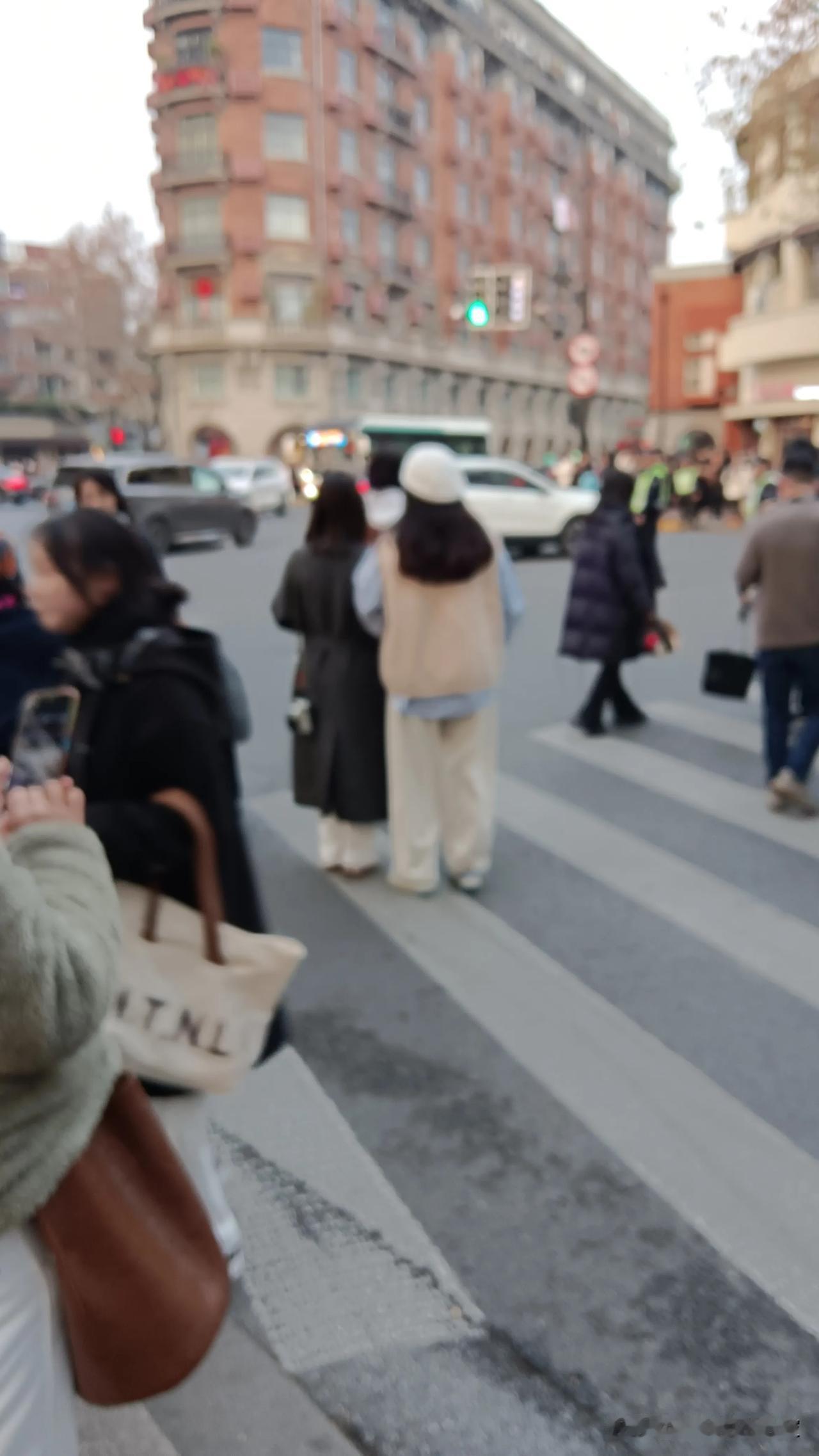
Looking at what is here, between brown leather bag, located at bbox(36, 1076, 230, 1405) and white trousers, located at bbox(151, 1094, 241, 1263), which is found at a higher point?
brown leather bag, located at bbox(36, 1076, 230, 1405)

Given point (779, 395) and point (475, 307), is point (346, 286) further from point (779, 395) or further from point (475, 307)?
point (475, 307)

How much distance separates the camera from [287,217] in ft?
167

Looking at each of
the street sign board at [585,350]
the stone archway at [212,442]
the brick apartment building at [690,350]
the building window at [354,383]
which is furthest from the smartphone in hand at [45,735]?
the building window at [354,383]

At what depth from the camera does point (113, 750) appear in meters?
2.28

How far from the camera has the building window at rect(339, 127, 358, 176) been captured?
171ft

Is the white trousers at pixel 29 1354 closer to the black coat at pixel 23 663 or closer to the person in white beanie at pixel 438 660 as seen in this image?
the black coat at pixel 23 663

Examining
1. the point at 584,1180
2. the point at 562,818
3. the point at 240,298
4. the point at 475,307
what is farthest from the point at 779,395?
the point at 584,1180

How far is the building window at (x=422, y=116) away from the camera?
57.4 m

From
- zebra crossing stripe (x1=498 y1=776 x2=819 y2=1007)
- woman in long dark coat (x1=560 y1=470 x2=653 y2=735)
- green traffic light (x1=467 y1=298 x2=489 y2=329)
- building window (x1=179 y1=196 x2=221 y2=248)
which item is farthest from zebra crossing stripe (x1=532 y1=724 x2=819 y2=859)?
building window (x1=179 y1=196 x2=221 y2=248)

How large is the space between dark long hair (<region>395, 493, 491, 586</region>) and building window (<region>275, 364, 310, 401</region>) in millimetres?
49206

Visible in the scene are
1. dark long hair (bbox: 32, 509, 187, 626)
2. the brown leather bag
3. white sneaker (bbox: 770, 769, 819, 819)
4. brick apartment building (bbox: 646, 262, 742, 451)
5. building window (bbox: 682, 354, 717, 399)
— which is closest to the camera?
the brown leather bag

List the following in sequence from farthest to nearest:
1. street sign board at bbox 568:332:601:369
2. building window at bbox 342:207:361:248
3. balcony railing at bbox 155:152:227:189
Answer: building window at bbox 342:207:361:248, balcony railing at bbox 155:152:227:189, street sign board at bbox 568:332:601:369

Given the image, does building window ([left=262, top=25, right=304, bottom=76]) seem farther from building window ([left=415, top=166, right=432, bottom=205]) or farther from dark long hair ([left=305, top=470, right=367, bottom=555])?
dark long hair ([left=305, top=470, right=367, bottom=555])

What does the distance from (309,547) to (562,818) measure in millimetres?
2116
